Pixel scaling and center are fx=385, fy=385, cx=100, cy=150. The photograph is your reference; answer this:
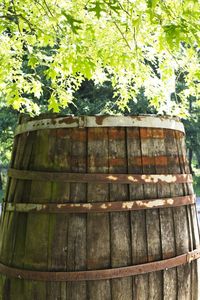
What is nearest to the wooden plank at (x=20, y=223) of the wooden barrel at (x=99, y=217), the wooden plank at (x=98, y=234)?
the wooden barrel at (x=99, y=217)

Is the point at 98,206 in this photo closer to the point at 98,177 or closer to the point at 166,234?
the point at 98,177

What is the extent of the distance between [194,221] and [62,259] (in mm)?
721

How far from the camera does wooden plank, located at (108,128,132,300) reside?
170cm

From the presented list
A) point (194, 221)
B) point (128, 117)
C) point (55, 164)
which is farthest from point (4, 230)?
point (194, 221)

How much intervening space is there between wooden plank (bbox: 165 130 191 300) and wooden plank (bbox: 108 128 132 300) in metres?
0.25

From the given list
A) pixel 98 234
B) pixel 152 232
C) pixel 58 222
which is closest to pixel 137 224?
pixel 152 232

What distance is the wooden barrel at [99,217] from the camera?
1.71 meters

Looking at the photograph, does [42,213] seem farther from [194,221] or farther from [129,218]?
[194,221]

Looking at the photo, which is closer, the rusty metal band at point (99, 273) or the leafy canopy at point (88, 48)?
the rusty metal band at point (99, 273)

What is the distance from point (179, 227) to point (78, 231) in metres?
0.50

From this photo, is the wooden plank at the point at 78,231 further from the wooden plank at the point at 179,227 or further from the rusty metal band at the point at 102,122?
the wooden plank at the point at 179,227

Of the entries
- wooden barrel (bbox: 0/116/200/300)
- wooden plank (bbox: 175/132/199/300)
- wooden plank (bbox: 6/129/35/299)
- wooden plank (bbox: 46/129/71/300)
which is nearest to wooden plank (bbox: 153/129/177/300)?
wooden barrel (bbox: 0/116/200/300)

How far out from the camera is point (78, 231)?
1.73 metres

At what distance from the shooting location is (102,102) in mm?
14859
